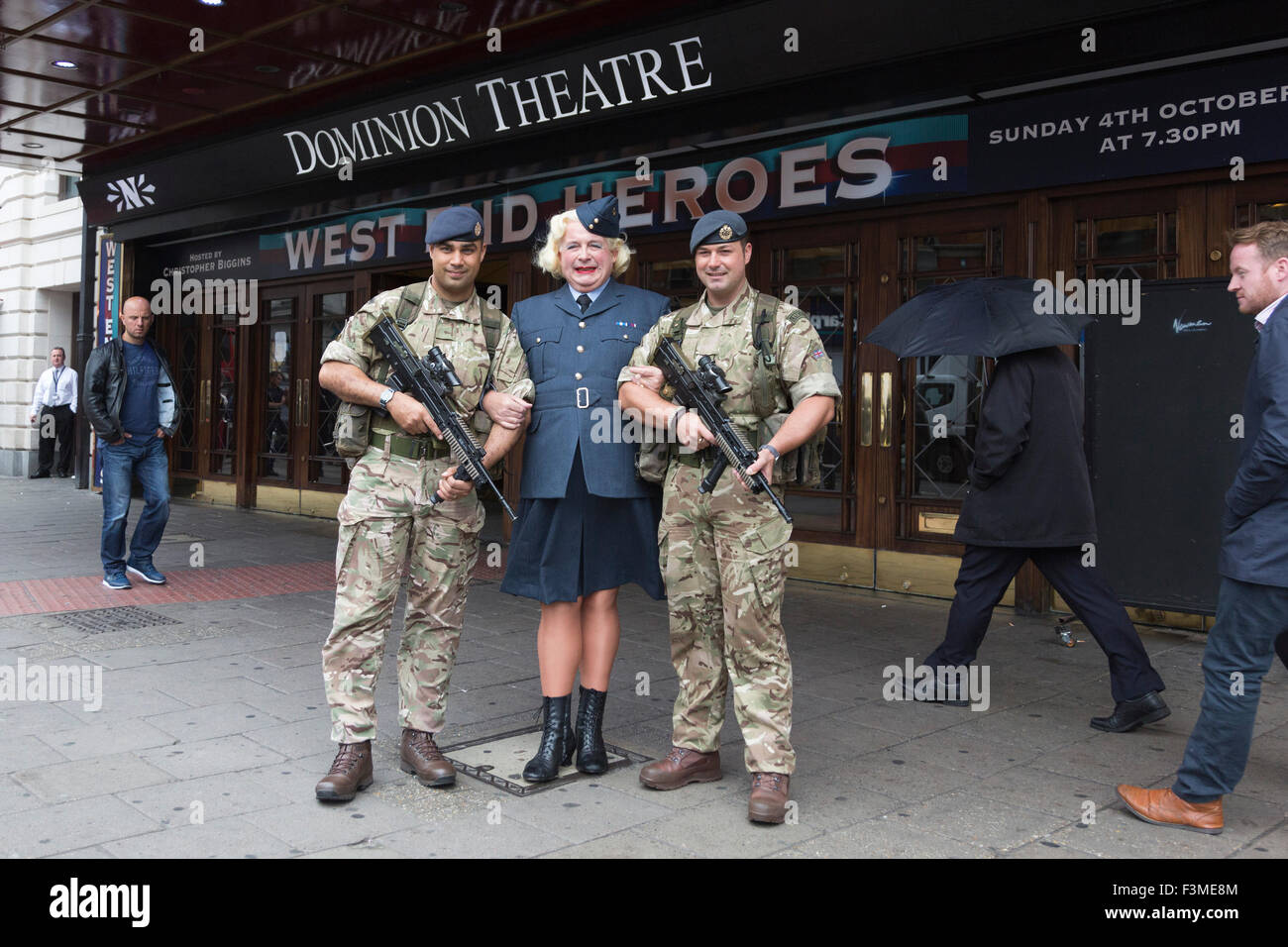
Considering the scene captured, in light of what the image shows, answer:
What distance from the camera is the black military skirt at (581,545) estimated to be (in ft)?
12.9

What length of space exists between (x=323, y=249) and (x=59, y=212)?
8.69 m

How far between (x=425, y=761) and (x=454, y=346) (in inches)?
57.8

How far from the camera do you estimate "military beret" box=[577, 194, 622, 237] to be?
12.8ft

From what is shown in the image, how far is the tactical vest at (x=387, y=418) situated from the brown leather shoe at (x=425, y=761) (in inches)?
40.7

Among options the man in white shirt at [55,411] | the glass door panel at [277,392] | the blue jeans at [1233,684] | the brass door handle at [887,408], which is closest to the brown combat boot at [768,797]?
the blue jeans at [1233,684]

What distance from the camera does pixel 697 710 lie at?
12.8 ft

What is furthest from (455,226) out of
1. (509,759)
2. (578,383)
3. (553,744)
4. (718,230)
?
(509,759)

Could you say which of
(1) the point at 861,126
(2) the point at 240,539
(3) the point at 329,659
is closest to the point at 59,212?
(2) the point at 240,539

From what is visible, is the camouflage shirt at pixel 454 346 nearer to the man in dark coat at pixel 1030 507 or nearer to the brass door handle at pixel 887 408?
the man in dark coat at pixel 1030 507

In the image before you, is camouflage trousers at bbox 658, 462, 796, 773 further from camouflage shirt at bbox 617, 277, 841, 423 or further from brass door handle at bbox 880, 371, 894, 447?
brass door handle at bbox 880, 371, 894, 447

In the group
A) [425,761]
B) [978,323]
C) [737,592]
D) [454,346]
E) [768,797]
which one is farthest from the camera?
[978,323]

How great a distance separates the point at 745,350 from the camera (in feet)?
12.4

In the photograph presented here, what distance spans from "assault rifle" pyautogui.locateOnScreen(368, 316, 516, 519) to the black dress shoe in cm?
282

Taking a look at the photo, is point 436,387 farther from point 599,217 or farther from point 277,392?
point 277,392
